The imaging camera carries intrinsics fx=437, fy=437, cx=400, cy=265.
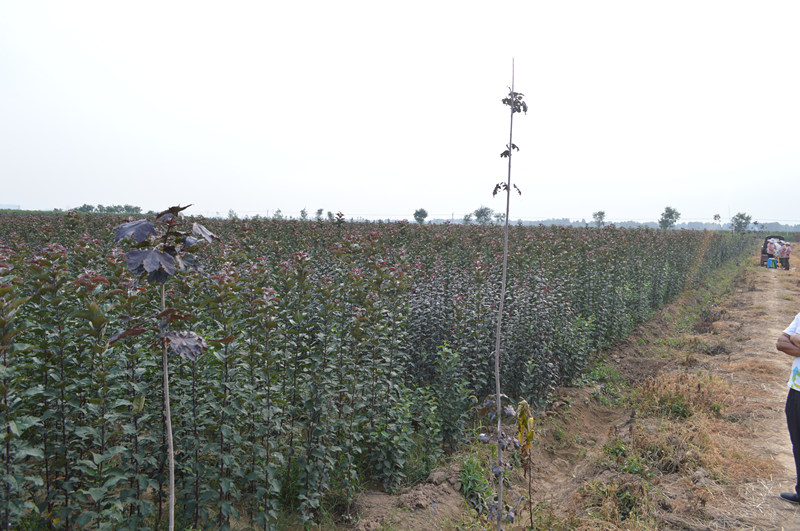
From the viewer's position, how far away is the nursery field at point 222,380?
9.19 ft

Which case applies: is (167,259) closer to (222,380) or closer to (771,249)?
(222,380)

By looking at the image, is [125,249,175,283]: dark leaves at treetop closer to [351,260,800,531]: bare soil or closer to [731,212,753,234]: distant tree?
[351,260,800,531]: bare soil

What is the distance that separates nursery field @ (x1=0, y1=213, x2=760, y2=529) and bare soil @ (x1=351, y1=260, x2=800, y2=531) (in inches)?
19.5

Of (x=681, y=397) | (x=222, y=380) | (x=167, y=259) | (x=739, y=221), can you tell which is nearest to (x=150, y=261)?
(x=167, y=259)

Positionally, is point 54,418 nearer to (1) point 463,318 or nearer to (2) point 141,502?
(2) point 141,502

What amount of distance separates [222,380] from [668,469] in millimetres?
4759

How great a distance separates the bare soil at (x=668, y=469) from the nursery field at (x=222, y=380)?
495 mm

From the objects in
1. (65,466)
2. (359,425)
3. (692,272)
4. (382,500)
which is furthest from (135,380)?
(692,272)

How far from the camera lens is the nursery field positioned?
2801 millimetres

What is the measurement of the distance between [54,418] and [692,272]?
23.6 m

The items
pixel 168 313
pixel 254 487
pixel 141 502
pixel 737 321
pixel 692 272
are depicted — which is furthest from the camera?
pixel 692 272

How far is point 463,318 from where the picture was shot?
602cm

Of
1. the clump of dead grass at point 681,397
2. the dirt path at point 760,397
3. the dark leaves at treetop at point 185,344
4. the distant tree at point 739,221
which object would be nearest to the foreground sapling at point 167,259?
the dark leaves at treetop at point 185,344

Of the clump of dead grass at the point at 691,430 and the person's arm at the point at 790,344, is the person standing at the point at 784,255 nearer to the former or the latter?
the clump of dead grass at the point at 691,430
